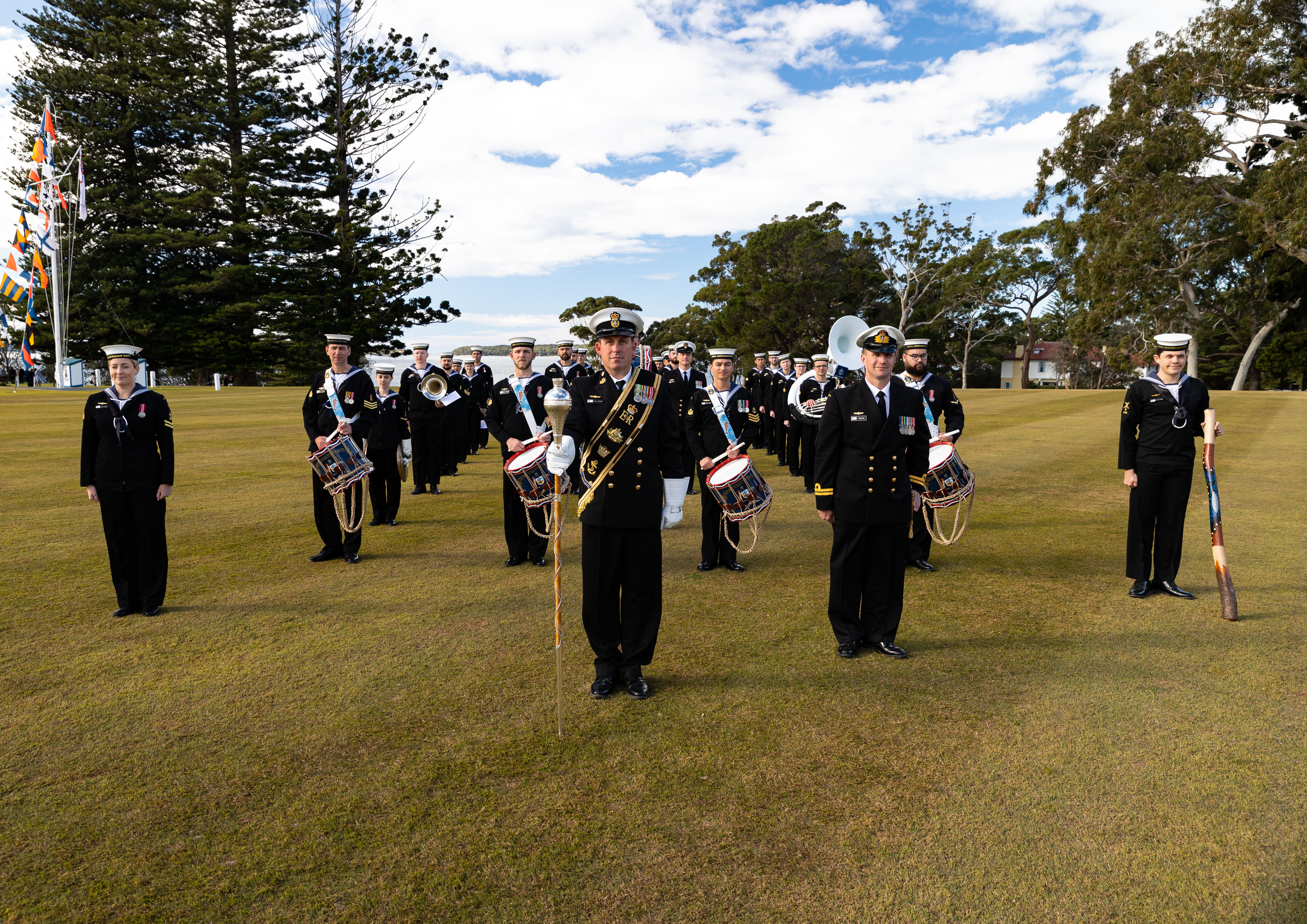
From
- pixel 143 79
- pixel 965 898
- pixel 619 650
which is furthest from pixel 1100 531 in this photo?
pixel 143 79

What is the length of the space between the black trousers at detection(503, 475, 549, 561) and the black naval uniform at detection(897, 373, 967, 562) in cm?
384

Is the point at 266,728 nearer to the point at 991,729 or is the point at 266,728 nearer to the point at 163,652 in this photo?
the point at 163,652

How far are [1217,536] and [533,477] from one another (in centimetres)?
588

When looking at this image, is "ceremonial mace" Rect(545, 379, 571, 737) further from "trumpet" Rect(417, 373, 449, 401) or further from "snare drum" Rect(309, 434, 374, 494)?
"trumpet" Rect(417, 373, 449, 401)

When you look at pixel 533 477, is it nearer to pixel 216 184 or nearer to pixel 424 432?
pixel 424 432

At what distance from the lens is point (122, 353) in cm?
634

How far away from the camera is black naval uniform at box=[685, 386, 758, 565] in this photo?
7.72 metres

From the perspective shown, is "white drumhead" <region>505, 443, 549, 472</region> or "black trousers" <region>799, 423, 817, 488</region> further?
"black trousers" <region>799, 423, 817, 488</region>

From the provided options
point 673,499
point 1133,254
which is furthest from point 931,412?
point 1133,254

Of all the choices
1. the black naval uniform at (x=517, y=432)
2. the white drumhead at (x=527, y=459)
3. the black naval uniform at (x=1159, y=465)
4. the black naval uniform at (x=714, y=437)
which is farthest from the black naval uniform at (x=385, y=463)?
the black naval uniform at (x=1159, y=465)

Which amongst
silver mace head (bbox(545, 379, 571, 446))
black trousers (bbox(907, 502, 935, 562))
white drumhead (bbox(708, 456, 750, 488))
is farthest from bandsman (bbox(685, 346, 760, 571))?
silver mace head (bbox(545, 379, 571, 446))

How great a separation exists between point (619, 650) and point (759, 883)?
2.20 metres

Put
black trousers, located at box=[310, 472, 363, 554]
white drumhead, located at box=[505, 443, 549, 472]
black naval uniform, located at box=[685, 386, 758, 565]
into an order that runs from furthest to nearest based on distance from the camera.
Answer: black trousers, located at box=[310, 472, 363, 554] → black naval uniform, located at box=[685, 386, 758, 565] → white drumhead, located at box=[505, 443, 549, 472]

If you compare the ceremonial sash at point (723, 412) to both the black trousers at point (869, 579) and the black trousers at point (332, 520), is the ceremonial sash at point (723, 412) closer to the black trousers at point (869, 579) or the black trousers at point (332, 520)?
the black trousers at point (869, 579)
